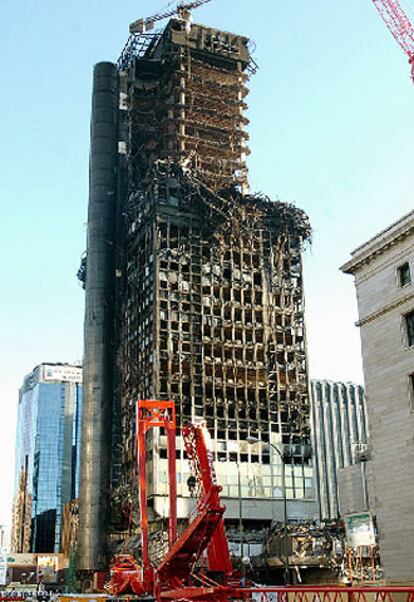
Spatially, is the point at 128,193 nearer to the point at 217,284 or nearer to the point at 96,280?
the point at 96,280

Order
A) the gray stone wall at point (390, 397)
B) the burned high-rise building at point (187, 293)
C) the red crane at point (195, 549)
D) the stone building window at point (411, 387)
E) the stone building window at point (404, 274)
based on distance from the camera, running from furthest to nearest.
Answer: the burned high-rise building at point (187, 293)
the stone building window at point (404, 274)
the stone building window at point (411, 387)
the gray stone wall at point (390, 397)
the red crane at point (195, 549)

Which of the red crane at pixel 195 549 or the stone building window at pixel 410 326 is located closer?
the red crane at pixel 195 549

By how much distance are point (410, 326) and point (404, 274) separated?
3.70m

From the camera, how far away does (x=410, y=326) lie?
5003 centimetres

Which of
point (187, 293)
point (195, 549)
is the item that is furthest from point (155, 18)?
point (195, 549)

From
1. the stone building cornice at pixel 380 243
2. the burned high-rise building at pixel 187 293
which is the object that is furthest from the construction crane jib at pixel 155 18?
the stone building cornice at pixel 380 243

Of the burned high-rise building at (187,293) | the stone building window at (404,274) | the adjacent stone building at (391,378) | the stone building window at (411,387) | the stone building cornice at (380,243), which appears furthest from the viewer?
the burned high-rise building at (187,293)

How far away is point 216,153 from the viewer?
131m

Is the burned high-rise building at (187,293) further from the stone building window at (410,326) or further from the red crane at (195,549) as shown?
the stone building window at (410,326)

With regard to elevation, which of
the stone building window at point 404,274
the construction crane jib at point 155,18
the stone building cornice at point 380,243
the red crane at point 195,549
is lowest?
the red crane at point 195,549

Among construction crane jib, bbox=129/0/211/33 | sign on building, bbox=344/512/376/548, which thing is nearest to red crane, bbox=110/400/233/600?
sign on building, bbox=344/512/376/548

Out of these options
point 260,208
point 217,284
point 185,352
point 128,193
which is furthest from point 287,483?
point 128,193

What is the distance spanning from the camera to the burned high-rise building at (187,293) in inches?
4203

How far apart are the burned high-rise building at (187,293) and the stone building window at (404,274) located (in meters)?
54.5
